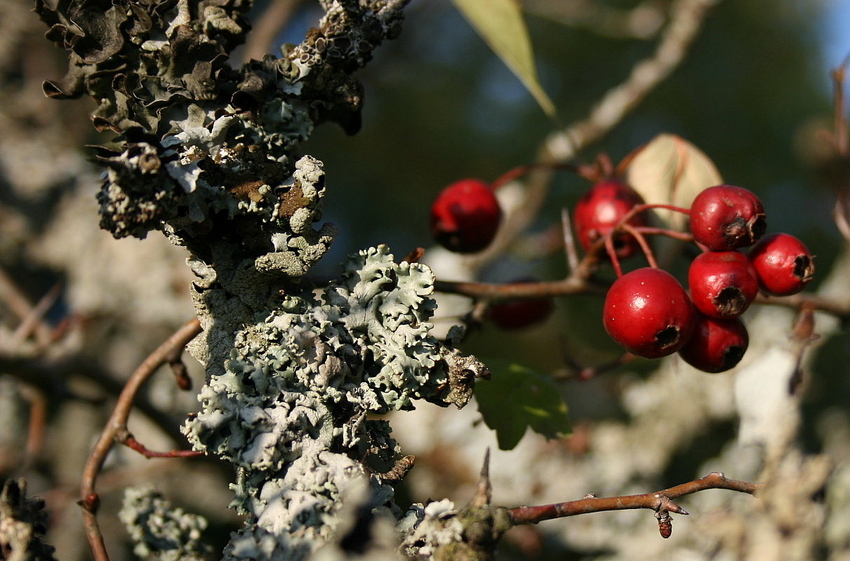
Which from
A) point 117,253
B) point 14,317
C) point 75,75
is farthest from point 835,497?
point 14,317

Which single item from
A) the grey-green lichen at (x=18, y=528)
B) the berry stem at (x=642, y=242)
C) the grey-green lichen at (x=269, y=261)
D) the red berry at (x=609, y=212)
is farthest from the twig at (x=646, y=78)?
the grey-green lichen at (x=18, y=528)

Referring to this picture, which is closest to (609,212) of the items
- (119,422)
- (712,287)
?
(712,287)

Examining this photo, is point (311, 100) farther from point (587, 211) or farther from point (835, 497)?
point (835, 497)

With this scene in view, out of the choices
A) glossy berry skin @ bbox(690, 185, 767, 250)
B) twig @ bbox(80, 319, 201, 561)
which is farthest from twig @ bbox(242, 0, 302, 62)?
glossy berry skin @ bbox(690, 185, 767, 250)

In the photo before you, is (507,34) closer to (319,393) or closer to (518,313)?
(518,313)

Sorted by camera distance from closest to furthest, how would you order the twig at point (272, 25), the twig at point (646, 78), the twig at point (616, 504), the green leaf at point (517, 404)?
the twig at point (616, 504) → the green leaf at point (517, 404) → the twig at point (646, 78) → the twig at point (272, 25)

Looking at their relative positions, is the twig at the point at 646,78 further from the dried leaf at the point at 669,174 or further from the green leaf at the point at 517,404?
the green leaf at the point at 517,404

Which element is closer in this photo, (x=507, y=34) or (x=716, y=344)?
(x=716, y=344)

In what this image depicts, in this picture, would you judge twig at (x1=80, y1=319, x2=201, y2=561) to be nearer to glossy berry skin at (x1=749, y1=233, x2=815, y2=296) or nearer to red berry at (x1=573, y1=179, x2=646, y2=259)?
red berry at (x1=573, y1=179, x2=646, y2=259)

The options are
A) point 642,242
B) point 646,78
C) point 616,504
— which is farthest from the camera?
point 646,78
